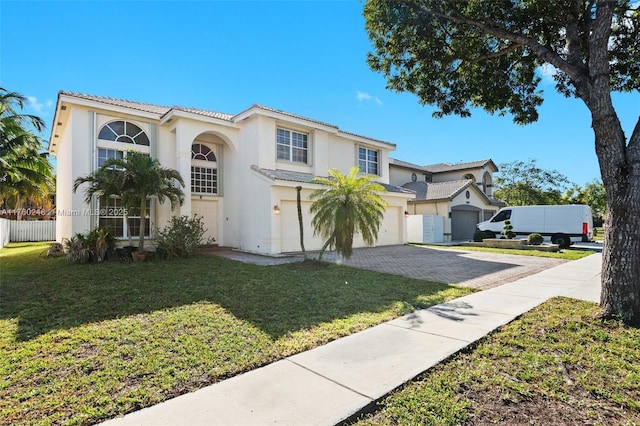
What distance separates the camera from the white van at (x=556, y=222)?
2005cm

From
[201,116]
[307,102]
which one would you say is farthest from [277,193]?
[307,102]

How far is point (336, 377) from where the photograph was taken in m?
3.51

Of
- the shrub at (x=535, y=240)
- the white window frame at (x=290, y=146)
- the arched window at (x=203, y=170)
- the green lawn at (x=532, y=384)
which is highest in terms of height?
the white window frame at (x=290, y=146)

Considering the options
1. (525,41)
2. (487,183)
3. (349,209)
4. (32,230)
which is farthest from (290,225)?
(487,183)

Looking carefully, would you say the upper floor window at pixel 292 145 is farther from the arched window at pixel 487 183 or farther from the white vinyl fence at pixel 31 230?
the arched window at pixel 487 183

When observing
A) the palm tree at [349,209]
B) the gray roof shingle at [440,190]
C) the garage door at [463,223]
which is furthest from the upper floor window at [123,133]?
the garage door at [463,223]

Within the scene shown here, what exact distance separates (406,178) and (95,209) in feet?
76.1

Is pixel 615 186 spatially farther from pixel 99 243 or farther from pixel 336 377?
pixel 99 243

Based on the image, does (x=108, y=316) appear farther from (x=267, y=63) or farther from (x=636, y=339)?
(x=267, y=63)

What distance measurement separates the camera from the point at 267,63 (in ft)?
45.4

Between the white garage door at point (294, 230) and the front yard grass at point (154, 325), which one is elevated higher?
the white garage door at point (294, 230)

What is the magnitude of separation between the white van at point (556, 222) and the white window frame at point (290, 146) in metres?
14.7

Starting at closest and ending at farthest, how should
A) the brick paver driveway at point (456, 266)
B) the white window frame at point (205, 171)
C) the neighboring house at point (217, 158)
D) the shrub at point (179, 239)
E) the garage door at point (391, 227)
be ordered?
the brick paver driveway at point (456, 266), the shrub at point (179, 239), the neighboring house at point (217, 158), the white window frame at point (205, 171), the garage door at point (391, 227)

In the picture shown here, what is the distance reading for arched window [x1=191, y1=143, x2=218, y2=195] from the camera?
16703mm
